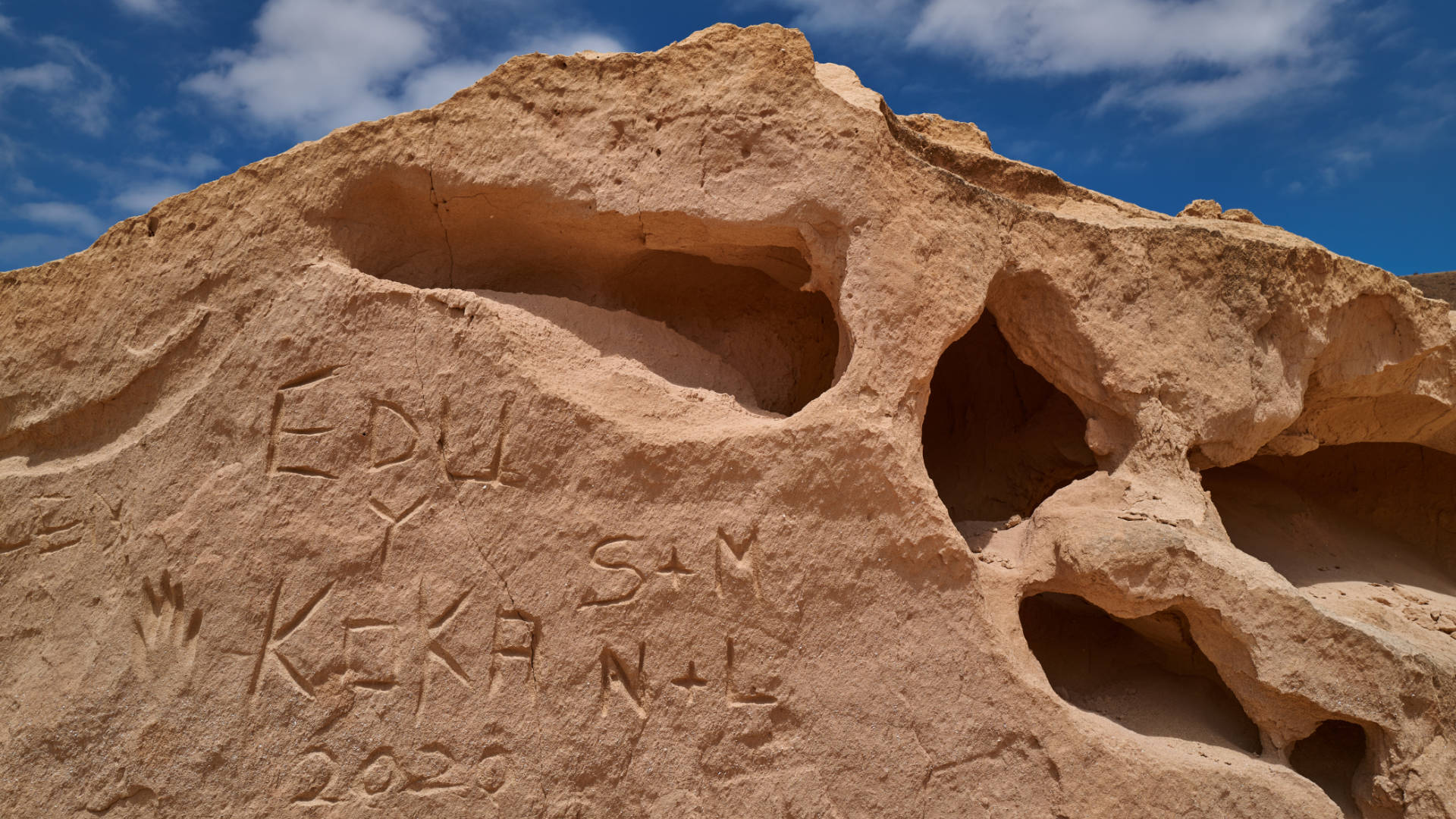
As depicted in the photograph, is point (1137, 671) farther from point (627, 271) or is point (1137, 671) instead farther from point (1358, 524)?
point (627, 271)

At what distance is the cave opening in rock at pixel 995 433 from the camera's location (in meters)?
3.92

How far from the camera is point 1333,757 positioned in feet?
9.64

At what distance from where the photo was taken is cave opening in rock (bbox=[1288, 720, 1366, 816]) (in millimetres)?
2855

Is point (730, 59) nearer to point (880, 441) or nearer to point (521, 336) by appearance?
point (521, 336)

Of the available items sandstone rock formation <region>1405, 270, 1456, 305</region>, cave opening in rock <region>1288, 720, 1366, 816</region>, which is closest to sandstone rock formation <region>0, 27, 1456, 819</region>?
cave opening in rock <region>1288, 720, 1366, 816</region>

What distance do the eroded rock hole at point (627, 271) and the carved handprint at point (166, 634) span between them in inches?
44.6

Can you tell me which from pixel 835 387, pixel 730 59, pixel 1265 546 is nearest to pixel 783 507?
pixel 835 387

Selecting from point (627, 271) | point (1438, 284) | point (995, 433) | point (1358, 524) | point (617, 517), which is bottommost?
point (617, 517)

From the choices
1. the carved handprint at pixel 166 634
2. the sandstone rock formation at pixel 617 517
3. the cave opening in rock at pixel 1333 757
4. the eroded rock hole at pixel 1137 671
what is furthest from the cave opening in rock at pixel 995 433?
the carved handprint at pixel 166 634

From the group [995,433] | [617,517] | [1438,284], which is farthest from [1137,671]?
[1438,284]

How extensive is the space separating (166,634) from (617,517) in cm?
132

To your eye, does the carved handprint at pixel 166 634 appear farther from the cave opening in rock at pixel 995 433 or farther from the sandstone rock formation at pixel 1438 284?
the sandstone rock formation at pixel 1438 284

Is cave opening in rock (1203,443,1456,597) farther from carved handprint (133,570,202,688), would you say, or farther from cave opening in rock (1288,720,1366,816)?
carved handprint (133,570,202,688)

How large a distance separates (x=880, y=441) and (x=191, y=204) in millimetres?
2308
